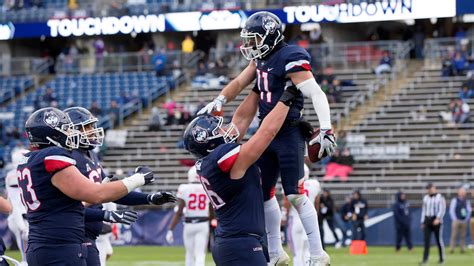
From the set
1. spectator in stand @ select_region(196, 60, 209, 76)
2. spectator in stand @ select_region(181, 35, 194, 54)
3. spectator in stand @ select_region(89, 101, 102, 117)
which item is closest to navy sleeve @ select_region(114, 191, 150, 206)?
spectator in stand @ select_region(89, 101, 102, 117)

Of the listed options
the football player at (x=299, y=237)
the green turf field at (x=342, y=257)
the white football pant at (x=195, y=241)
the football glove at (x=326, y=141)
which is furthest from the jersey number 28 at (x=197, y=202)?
the football glove at (x=326, y=141)

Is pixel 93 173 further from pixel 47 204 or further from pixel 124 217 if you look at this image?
pixel 47 204

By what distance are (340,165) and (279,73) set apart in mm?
22049

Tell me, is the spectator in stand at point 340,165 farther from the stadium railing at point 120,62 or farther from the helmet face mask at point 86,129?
the helmet face mask at point 86,129

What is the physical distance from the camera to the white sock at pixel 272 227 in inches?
430

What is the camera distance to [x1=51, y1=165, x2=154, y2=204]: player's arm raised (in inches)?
363

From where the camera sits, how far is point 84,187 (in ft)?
30.3

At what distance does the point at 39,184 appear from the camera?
942 cm

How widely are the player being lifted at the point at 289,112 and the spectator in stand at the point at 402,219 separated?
59.4ft

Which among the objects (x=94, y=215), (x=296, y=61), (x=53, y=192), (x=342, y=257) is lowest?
(x=342, y=257)

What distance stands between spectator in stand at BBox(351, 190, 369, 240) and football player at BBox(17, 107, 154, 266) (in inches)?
785

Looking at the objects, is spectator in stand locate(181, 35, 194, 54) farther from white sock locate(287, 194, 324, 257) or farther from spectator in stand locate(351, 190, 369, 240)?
white sock locate(287, 194, 324, 257)

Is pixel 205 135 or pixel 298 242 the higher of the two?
pixel 205 135

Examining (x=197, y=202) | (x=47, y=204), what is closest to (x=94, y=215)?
(x=47, y=204)
